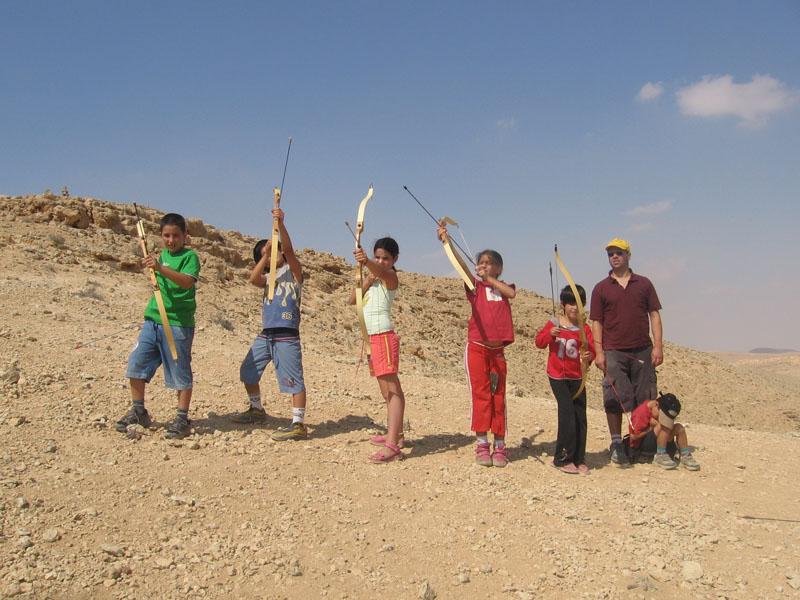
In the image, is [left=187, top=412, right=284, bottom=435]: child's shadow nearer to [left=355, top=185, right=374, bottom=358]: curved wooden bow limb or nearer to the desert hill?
the desert hill

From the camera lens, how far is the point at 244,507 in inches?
158

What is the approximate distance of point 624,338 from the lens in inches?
209

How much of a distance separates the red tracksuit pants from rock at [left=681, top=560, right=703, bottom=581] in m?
1.69

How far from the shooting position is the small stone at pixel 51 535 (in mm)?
3398

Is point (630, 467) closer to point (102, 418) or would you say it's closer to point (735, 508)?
point (735, 508)

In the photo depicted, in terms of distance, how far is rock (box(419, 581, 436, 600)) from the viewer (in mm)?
3256

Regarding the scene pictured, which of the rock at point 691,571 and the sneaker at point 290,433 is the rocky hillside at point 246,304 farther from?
the rock at point 691,571

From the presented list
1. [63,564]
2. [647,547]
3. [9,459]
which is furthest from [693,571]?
[9,459]

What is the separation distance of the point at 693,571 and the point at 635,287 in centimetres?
243

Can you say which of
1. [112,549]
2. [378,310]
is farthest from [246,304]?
[112,549]

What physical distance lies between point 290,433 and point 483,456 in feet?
5.30

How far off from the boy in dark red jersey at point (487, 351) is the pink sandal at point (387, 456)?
635 millimetres

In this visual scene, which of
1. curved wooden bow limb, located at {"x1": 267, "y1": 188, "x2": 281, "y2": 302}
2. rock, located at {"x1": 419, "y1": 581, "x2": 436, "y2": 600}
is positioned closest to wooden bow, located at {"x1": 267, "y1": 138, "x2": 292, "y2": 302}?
curved wooden bow limb, located at {"x1": 267, "y1": 188, "x2": 281, "y2": 302}

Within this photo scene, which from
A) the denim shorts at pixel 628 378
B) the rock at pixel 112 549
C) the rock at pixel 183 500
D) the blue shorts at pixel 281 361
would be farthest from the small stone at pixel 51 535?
the denim shorts at pixel 628 378
